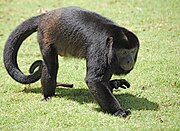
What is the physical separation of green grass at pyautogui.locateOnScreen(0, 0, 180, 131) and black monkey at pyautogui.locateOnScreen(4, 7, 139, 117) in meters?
0.29

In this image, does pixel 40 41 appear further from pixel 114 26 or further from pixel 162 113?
pixel 162 113

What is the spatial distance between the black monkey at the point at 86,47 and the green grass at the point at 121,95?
0.29 m

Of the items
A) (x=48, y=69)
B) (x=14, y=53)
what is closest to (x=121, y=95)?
(x=48, y=69)

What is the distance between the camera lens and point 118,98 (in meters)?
7.03

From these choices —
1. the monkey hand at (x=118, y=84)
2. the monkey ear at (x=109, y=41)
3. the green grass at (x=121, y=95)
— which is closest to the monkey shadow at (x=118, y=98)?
the green grass at (x=121, y=95)

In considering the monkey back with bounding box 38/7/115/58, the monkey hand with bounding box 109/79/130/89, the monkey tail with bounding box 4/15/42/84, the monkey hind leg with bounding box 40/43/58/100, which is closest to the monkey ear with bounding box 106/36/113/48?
the monkey back with bounding box 38/7/115/58

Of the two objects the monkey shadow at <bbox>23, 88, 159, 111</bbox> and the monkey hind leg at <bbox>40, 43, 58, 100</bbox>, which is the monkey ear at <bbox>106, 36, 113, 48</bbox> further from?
the monkey hind leg at <bbox>40, 43, 58, 100</bbox>

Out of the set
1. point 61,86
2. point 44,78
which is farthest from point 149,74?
point 44,78

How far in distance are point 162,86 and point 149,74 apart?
73 cm

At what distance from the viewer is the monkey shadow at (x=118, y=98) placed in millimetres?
6588

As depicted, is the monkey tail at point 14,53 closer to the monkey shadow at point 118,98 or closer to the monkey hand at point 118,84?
the monkey shadow at point 118,98

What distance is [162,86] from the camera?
7.54 m

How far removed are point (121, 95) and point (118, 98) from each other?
0.67 ft

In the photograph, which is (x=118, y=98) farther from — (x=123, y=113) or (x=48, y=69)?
(x=48, y=69)
